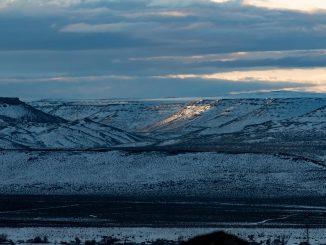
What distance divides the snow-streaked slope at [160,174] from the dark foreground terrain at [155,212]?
19.6 feet

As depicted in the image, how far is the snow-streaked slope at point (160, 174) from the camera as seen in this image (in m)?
82.1

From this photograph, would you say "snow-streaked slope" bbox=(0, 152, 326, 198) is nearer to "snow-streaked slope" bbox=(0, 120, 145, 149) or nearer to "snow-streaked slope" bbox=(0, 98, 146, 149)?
"snow-streaked slope" bbox=(0, 98, 146, 149)

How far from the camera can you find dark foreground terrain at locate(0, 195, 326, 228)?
179ft

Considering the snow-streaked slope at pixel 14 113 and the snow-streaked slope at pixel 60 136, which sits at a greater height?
the snow-streaked slope at pixel 14 113

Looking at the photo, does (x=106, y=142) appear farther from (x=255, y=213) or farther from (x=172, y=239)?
(x=172, y=239)

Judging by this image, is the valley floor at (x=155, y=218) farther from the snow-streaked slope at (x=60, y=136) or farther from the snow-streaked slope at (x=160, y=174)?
the snow-streaked slope at (x=60, y=136)

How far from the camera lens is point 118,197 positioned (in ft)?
255

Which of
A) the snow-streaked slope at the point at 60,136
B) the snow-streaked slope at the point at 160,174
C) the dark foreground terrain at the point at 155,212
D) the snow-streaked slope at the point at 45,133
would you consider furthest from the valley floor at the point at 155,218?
the snow-streaked slope at the point at 60,136

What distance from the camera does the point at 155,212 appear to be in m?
62.7

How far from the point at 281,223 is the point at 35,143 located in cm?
11181

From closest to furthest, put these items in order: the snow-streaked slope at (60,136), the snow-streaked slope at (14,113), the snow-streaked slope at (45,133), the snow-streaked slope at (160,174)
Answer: the snow-streaked slope at (160,174), the snow-streaked slope at (45,133), the snow-streaked slope at (60,136), the snow-streaked slope at (14,113)

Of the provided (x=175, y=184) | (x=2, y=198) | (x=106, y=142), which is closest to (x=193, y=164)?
(x=175, y=184)

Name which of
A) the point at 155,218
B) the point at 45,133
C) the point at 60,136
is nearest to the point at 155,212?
the point at 155,218

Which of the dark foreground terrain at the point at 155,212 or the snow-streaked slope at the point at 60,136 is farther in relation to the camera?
the snow-streaked slope at the point at 60,136
